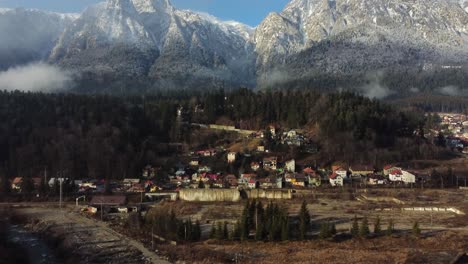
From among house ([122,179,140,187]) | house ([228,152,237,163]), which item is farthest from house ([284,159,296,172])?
house ([122,179,140,187])

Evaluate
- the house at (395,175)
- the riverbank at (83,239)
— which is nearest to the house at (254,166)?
the house at (395,175)

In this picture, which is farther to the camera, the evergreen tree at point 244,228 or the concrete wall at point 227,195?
the concrete wall at point 227,195

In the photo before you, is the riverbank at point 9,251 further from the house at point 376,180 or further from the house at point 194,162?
the house at point 376,180

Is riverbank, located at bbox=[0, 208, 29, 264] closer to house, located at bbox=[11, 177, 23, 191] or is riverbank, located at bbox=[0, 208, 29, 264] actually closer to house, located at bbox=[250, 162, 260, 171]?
house, located at bbox=[11, 177, 23, 191]

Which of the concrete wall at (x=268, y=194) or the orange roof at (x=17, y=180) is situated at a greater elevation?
the orange roof at (x=17, y=180)

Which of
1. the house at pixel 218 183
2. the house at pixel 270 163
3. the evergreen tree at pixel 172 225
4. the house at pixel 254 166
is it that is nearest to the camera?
the evergreen tree at pixel 172 225

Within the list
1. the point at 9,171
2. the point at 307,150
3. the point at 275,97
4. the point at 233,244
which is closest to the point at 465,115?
the point at 275,97
